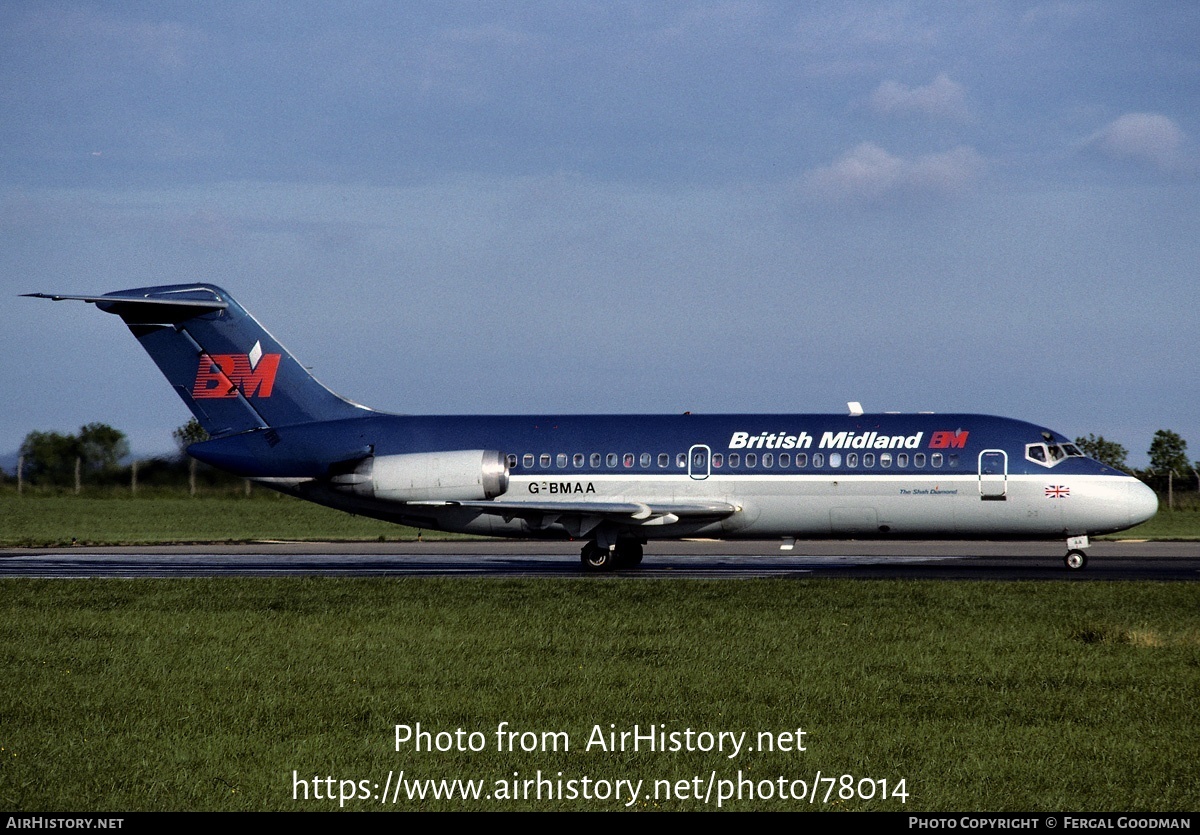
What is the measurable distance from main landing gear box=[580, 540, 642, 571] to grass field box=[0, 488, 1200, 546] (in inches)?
674

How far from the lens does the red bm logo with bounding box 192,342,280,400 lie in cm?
3509

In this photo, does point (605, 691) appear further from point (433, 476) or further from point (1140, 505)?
point (1140, 505)

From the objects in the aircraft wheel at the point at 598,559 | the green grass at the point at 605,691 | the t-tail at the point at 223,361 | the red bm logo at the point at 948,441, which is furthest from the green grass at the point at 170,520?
the green grass at the point at 605,691

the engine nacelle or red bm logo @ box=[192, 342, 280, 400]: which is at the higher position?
red bm logo @ box=[192, 342, 280, 400]

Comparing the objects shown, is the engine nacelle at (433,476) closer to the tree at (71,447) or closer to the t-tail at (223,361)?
the t-tail at (223,361)

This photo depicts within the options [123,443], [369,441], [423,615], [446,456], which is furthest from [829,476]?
[123,443]

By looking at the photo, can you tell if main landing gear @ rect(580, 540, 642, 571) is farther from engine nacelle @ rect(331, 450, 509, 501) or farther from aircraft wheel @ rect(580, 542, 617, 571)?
engine nacelle @ rect(331, 450, 509, 501)

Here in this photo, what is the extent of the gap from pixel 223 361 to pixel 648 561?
12226mm

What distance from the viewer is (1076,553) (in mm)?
32000

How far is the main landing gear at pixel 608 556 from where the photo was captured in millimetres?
33094

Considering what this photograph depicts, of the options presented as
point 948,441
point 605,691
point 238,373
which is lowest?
point 605,691

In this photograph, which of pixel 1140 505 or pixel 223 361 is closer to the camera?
pixel 1140 505

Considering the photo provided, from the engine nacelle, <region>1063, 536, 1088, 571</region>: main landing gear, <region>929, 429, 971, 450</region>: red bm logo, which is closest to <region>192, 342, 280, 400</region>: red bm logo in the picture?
the engine nacelle

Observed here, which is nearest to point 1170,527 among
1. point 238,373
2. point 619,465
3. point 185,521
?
point 619,465
